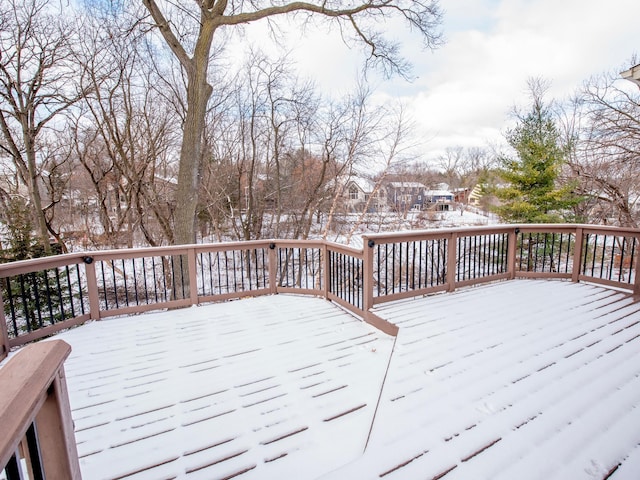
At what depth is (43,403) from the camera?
977 mm

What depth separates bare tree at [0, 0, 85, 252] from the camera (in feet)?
25.3

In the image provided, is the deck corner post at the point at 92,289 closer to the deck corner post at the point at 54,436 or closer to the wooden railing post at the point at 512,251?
the deck corner post at the point at 54,436

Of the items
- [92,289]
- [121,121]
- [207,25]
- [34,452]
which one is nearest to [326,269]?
[92,289]

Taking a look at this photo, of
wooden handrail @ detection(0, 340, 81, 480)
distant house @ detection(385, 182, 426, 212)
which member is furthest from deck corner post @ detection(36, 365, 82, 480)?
distant house @ detection(385, 182, 426, 212)

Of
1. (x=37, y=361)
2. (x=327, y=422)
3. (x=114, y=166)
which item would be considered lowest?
(x=327, y=422)

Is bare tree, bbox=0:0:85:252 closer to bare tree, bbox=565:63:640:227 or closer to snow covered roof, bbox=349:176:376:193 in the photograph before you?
snow covered roof, bbox=349:176:376:193

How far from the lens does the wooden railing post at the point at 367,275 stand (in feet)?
12.6

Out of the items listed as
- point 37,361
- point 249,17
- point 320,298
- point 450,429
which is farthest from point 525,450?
point 249,17

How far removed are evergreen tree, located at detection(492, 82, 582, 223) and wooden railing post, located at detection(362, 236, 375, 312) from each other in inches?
322

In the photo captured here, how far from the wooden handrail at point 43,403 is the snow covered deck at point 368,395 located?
2.89 ft

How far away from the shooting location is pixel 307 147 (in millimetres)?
13070

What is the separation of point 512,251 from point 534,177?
609cm

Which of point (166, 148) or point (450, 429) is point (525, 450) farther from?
point (166, 148)

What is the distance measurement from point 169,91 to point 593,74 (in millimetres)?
14195
